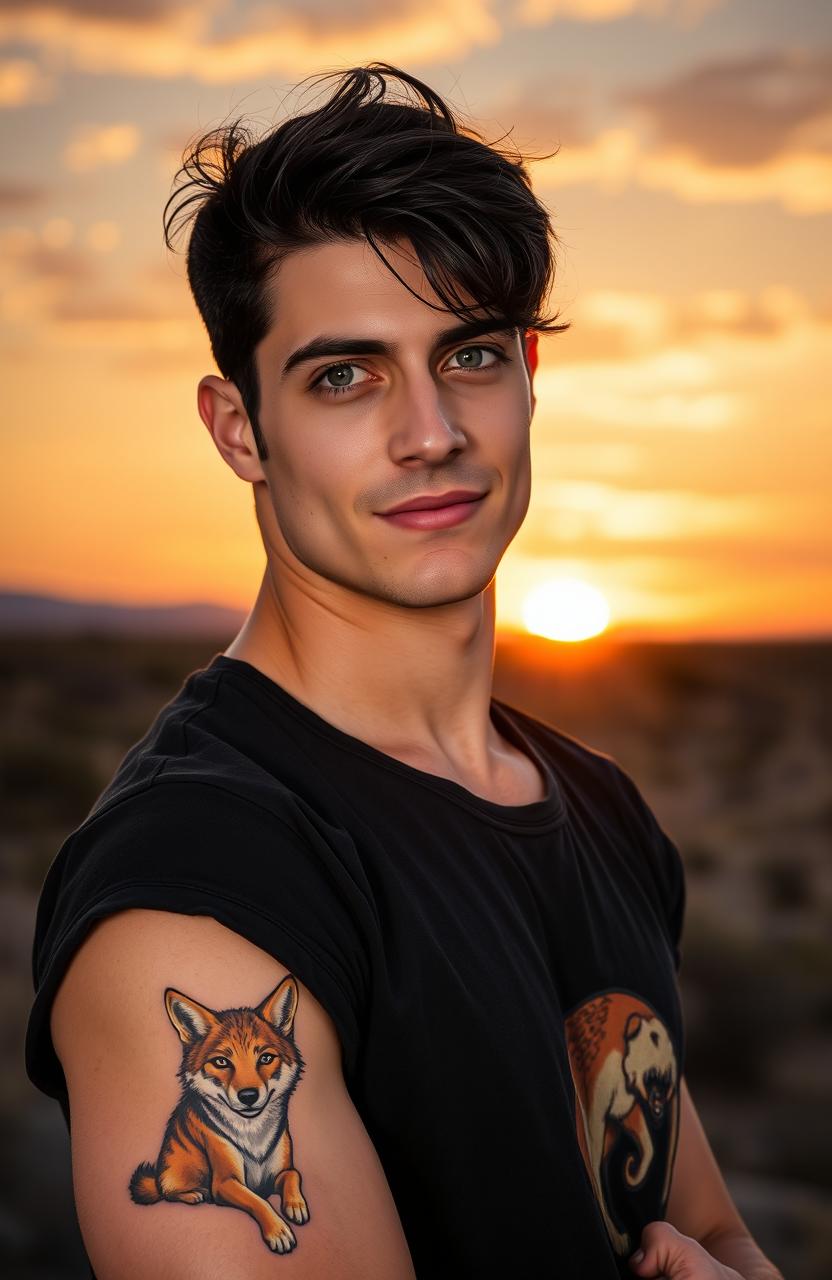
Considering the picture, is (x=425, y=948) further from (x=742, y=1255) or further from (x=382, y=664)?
(x=742, y=1255)

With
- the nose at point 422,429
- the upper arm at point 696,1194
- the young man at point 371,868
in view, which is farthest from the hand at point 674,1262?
the nose at point 422,429

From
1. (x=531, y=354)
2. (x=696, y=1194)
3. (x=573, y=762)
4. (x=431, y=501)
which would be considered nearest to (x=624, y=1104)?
(x=696, y=1194)

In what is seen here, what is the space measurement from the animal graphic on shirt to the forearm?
1257 millimetres

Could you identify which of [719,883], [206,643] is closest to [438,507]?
[719,883]

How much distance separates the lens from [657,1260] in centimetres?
220

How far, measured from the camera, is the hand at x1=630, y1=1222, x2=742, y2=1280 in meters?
2.19

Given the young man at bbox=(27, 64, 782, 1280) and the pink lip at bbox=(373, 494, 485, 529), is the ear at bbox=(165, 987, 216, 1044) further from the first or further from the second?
the pink lip at bbox=(373, 494, 485, 529)

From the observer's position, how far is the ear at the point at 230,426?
2.53 m

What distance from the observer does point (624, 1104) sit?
2320 mm

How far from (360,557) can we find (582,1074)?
0.96 m

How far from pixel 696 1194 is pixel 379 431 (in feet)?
5.44

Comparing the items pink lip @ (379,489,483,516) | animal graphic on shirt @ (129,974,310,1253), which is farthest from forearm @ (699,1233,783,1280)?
pink lip @ (379,489,483,516)

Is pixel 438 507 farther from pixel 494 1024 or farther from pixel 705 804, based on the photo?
pixel 705 804

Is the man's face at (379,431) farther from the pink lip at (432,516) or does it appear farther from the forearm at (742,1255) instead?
the forearm at (742,1255)
